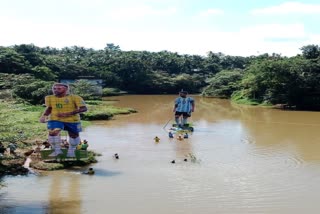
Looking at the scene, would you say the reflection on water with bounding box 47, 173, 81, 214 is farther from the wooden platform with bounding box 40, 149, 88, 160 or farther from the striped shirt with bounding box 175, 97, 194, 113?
the striped shirt with bounding box 175, 97, 194, 113

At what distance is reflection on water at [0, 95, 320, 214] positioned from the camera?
445 inches

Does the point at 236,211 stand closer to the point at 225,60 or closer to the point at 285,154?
the point at 285,154

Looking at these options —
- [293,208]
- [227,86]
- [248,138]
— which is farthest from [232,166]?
[227,86]

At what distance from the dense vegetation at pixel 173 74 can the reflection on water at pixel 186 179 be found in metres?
14.1

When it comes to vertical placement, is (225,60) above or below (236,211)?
above

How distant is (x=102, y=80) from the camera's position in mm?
60531

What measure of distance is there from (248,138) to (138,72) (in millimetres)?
43329

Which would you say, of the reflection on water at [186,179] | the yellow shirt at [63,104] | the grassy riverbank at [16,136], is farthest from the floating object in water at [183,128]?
the yellow shirt at [63,104]

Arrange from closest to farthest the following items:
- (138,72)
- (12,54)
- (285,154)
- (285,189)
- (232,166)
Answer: (285,189), (232,166), (285,154), (12,54), (138,72)

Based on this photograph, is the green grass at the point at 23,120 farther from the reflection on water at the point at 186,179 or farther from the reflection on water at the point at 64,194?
the reflection on water at the point at 64,194

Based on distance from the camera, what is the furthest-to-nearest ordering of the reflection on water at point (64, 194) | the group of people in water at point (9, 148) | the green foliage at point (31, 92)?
the green foliage at point (31, 92), the group of people in water at point (9, 148), the reflection on water at point (64, 194)

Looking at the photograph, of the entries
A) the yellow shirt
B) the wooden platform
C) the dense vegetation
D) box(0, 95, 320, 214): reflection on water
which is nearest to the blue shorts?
the yellow shirt

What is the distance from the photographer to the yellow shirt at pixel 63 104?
1512cm

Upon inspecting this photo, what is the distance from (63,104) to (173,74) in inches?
2249
